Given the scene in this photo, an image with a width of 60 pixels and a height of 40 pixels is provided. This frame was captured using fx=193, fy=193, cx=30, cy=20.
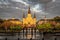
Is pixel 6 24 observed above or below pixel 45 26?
above

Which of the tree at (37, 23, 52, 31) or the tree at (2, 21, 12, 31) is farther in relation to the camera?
the tree at (2, 21, 12, 31)

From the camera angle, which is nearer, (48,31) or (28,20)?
(48,31)

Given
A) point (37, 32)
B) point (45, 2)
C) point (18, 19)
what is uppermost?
point (45, 2)

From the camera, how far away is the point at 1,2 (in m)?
23.2

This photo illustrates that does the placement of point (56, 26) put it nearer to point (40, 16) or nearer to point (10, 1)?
point (40, 16)

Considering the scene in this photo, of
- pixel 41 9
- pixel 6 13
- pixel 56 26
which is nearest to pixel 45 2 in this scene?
pixel 41 9

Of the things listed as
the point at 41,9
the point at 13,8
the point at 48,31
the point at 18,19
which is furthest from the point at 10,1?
the point at 48,31

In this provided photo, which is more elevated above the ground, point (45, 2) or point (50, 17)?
point (45, 2)

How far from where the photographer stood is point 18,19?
23.2 meters

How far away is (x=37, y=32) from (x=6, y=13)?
14.2 feet

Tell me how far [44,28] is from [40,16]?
152 cm

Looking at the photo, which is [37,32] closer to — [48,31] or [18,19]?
[48,31]

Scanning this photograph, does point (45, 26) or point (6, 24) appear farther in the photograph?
point (6, 24)

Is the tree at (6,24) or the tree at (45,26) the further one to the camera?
the tree at (6,24)
